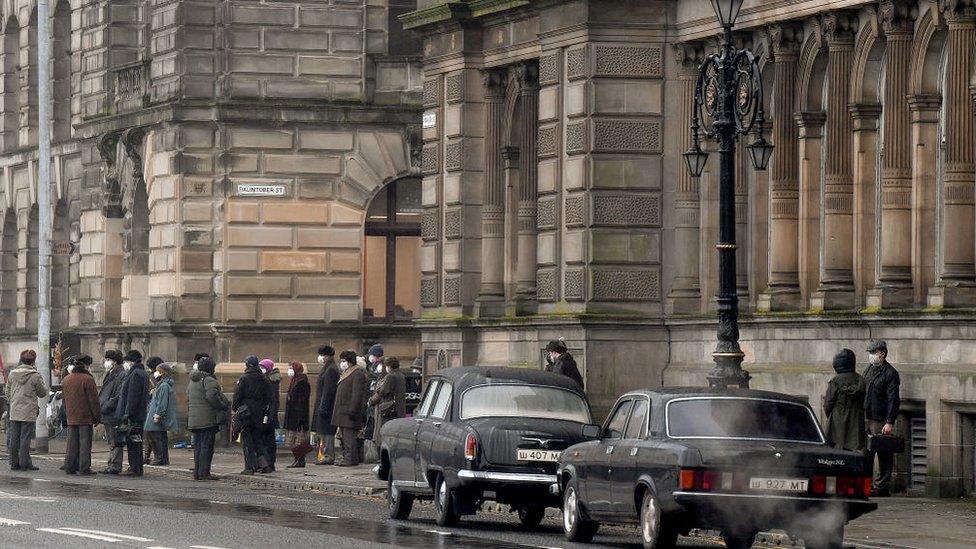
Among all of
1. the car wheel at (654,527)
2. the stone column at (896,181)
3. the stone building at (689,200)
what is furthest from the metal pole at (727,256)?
the stone column at (896,181)

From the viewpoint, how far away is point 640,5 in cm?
3522

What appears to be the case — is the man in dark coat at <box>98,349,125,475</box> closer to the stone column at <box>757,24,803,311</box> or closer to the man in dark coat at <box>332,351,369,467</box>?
the man in dark coat at <box>332,351,369,467</box>

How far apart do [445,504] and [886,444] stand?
4.48m

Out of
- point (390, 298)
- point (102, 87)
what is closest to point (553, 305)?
point (390, 298)

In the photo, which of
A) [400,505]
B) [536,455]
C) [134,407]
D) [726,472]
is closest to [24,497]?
[400,505]

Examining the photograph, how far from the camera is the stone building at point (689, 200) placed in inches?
1163

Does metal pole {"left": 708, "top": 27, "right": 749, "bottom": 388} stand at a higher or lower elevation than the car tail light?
higher

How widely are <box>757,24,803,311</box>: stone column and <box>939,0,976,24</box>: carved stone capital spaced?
397 cm

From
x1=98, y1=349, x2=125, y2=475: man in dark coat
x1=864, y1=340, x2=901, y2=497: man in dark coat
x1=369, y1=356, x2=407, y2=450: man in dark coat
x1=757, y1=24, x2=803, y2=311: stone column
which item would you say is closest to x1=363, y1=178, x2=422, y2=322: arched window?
x1=98, y1=349, x2=125, y2=475: man in dark coat

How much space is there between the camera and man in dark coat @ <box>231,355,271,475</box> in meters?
36.1

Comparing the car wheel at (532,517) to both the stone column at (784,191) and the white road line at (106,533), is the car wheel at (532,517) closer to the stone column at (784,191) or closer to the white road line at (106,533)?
the white road line at (106,533)

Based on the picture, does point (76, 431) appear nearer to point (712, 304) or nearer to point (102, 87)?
point (712, 304)

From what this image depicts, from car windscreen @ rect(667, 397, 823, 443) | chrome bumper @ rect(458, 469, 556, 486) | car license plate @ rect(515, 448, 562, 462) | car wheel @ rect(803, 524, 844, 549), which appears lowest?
car wheel @ rect(803, 524, 844, 549)

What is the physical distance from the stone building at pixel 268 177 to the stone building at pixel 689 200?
6.27m
